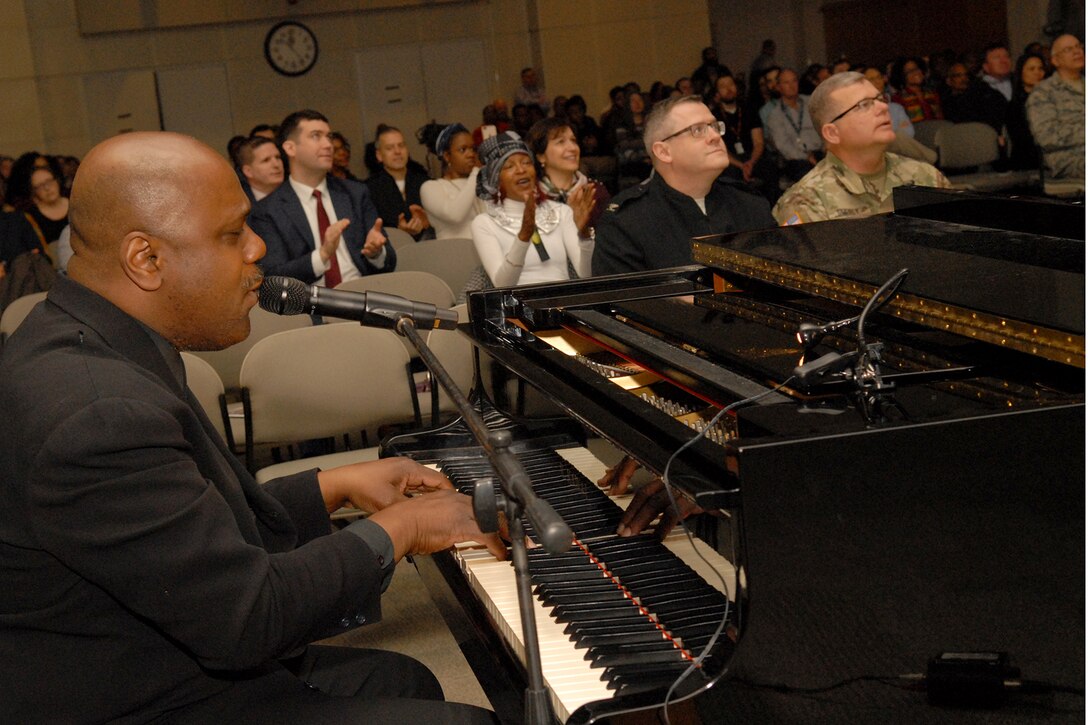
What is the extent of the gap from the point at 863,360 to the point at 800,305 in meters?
0.76

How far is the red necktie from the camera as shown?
17.6 ft

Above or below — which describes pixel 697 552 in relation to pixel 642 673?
above

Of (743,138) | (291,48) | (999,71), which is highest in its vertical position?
(291,48)

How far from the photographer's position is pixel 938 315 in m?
1.85

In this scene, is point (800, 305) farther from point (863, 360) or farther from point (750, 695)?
point (750, 695)

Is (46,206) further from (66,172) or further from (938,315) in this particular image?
(938,315)

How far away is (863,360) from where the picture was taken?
Result: 172 cm

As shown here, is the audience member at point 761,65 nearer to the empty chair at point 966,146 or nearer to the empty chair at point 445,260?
the empty chair at point 966,146

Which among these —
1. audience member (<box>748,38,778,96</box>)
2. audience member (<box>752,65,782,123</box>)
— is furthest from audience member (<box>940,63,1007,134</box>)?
audience member (<box>748,38,778,96</box>)

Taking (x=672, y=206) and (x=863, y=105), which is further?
(x=863, y=105)

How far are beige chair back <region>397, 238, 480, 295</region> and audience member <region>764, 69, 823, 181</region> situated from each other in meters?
5.21

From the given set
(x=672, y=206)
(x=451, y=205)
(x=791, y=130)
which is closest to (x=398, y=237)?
(x=451, y=205)

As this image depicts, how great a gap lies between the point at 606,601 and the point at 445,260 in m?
4.47

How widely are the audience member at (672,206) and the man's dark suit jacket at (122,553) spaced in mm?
2434
